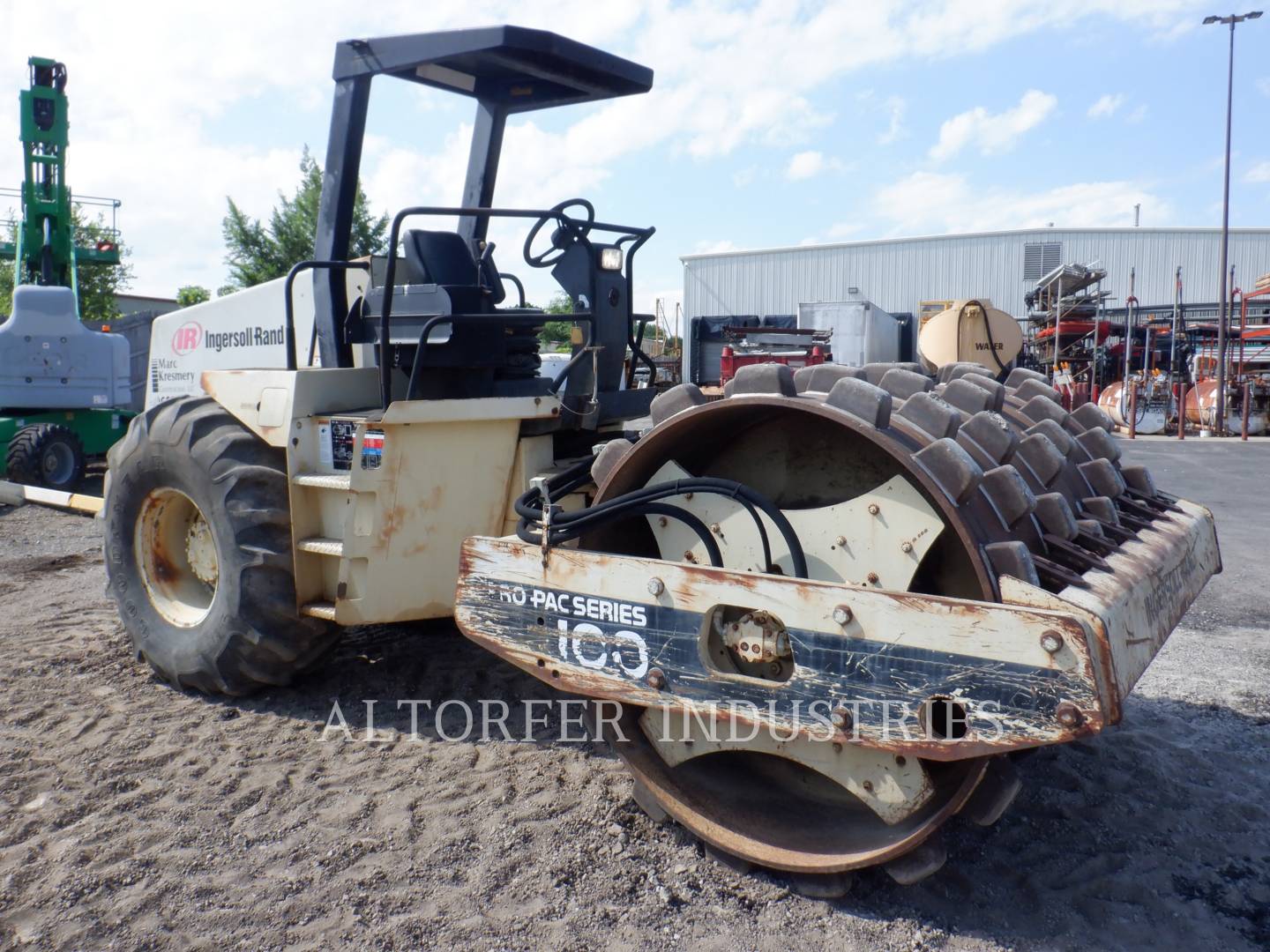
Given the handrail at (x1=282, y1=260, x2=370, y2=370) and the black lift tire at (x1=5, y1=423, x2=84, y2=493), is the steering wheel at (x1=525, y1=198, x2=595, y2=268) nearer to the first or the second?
the handrail at (x1=282, y1=260, x2=370, y2=370)

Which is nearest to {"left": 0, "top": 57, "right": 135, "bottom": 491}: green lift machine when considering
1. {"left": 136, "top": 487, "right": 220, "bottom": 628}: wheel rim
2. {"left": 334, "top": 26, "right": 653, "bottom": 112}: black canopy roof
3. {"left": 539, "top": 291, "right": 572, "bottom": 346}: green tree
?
{"left": 539, "top": 291, "right": 572, "bottom": 346}: green tree

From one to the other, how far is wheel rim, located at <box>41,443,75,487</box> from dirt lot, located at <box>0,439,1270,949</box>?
7.22 metres

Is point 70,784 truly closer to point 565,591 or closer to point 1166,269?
point 565,591

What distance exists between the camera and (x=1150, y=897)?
2.72 m

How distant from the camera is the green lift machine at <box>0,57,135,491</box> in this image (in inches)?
425

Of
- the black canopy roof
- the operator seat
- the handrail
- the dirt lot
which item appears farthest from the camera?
the handrail

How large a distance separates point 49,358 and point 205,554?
346 inches

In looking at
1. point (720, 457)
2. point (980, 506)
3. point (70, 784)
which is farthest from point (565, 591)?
point (70, 784)

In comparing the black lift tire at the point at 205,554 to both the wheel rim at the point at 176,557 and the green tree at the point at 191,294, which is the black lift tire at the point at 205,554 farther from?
the green tree at the point at 191,294

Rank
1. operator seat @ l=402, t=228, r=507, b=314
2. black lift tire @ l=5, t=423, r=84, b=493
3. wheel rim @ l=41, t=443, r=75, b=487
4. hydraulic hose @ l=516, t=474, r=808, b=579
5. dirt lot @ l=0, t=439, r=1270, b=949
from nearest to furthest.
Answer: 1. dirt lot @ l=0, t=439, r=1270, b=949
2. hydraulic hose @ l=516, t=474, r=808, b=579
3. operator seat @ l=402, t=228, r=507, b=314
4. black lift tire @ l=5, t=423, r=84, b=493
5. wheel rim @ l=41, t=443, r=75, b=487

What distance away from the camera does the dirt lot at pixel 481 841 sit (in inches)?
102

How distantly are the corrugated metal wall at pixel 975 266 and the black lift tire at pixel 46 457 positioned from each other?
2343 centimetres

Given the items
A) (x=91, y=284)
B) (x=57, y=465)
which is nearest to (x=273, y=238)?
(x=91, y=284)

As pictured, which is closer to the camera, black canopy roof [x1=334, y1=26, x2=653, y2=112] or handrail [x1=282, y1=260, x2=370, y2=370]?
black canopy roof [x1=334, y1=26, x2=653, y2=112]
